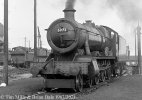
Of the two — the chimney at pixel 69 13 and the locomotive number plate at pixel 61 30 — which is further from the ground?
the chimney at pixel 69 13

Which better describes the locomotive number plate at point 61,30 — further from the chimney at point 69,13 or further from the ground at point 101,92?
the ground at point 101,92

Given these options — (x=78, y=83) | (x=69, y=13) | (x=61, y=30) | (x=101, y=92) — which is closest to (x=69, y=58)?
(x=61, y=30)

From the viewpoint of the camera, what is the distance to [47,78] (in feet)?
43.1

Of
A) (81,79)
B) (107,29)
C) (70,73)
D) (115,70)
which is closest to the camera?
(70,73)

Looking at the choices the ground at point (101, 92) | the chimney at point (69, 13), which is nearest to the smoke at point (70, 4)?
the chimney at point (69, 13)

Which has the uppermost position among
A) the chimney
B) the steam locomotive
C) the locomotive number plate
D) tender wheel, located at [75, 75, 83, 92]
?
the chimney

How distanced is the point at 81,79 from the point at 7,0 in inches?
257

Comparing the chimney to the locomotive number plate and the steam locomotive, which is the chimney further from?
the locomotive number plate

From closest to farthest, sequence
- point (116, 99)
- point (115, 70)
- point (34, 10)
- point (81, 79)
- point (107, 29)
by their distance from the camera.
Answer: point (116, 99)
point (81, 79)
point (107, 29)
point (115, 70)
point (34, 10)

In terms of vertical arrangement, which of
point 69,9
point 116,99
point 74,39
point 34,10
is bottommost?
point 116,99

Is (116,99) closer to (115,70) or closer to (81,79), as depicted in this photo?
(81,79)

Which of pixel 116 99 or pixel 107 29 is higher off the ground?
pixel 107 29

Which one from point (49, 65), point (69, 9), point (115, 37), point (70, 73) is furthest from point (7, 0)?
point (115, 37)

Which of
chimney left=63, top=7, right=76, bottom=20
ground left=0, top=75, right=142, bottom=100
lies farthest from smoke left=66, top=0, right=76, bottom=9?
ground left=0, top=75, right=142, bottom=100
